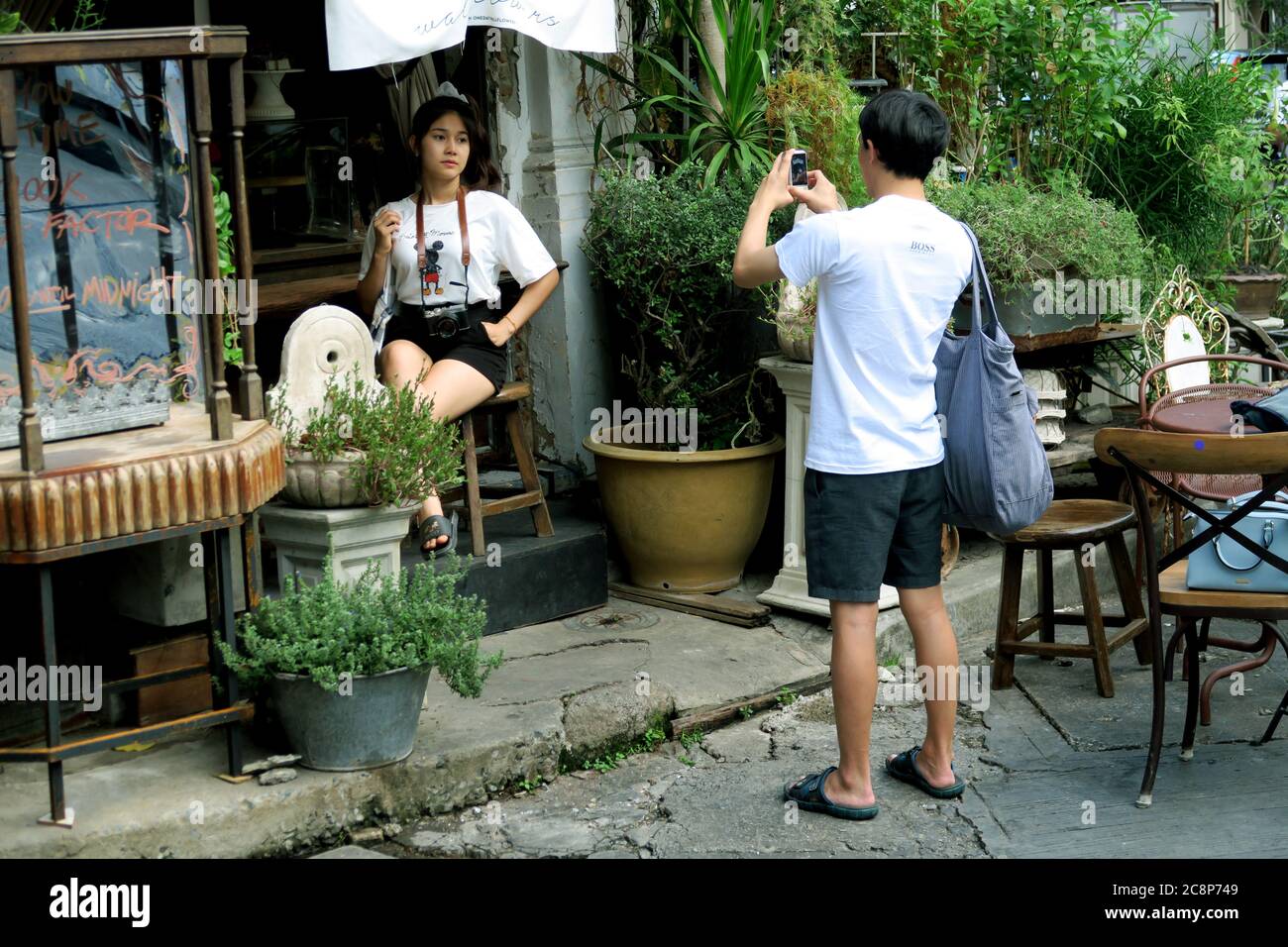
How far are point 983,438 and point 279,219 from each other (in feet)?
11.8

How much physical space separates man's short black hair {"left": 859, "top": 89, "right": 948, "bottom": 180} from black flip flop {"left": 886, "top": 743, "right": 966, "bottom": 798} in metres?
1.75

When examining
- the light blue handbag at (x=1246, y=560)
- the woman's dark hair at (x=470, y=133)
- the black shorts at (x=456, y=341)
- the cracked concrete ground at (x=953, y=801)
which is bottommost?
the cracked concrete ground at (x=953, y=801)

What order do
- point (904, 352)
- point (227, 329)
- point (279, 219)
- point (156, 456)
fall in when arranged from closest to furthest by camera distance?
point (156, 456) → point (904, 352) → point (227, 329) → point (279, 219)

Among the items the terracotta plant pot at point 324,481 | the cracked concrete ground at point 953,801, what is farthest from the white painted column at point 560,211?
the terracotta plant pot at point 324,481

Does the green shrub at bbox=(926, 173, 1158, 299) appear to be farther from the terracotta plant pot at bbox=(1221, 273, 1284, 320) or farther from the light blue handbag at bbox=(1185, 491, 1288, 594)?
the light blue handbag at bbox=(1185, 491, 1288, 594)

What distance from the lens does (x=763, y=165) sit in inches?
252

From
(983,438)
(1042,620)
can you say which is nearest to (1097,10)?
(1042,620)

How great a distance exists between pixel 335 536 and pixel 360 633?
0.45 m

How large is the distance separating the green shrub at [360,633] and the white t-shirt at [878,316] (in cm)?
115

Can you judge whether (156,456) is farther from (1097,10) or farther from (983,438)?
(1097,10)

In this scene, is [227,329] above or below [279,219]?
below

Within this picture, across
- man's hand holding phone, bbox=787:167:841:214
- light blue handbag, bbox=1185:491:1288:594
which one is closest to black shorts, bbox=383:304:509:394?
man's hand holding phone, bbox=787:167:841:214

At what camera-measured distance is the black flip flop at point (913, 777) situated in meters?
4.48

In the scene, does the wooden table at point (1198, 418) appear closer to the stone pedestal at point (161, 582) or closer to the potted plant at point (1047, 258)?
the potted plant at point (1047, 258)
